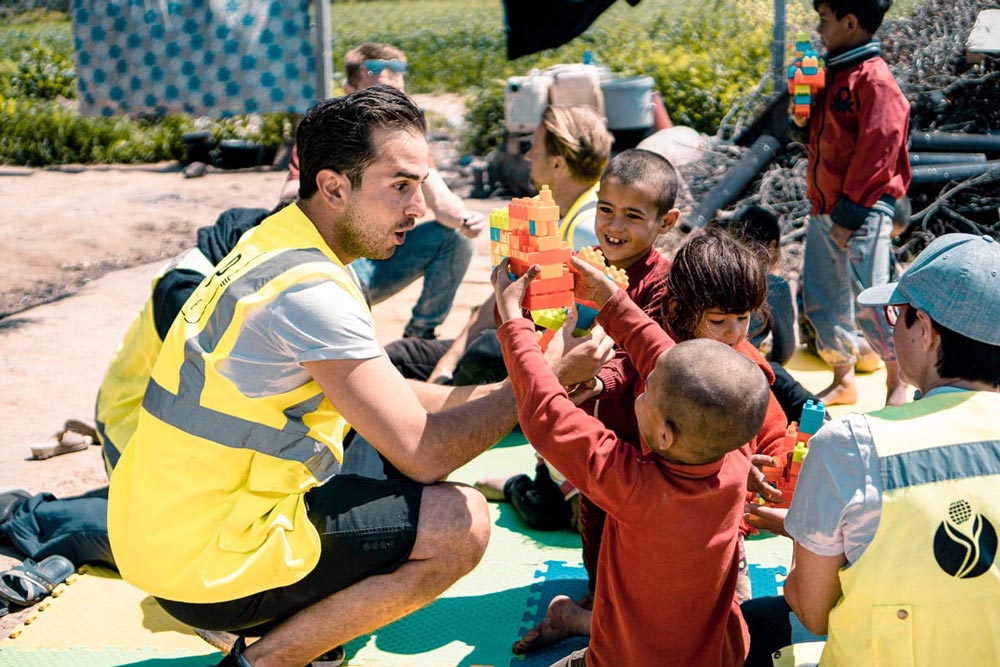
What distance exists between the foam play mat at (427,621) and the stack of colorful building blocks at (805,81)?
2.20m

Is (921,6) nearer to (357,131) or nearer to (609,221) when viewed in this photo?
(609,221)

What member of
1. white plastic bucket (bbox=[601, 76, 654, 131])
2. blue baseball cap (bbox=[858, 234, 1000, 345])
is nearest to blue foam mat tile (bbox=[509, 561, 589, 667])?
blue baseball cap (bbox=[858, 234, 1000, 345])

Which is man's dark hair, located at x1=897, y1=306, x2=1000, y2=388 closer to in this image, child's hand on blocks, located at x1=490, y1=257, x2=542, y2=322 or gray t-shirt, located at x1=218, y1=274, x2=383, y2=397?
child's hand on blocks, located at x1=490, y1=257, x2=542, y2=322

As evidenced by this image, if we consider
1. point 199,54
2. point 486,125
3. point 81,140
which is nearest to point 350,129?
point 199,54

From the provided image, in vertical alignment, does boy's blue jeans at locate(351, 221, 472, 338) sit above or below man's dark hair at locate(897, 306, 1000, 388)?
below

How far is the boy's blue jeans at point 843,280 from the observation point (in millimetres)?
4883

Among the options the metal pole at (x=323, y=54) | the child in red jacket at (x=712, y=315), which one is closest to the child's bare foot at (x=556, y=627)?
the child in red jacket at (x=712, y=315)

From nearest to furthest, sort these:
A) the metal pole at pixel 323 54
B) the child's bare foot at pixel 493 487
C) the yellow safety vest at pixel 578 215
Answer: the yellow safety vest at pixel 578 215 < the child's bare foot at pixel 493 487 < the metal pole at pixel 323 54

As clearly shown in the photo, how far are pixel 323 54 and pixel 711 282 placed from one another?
3651mm

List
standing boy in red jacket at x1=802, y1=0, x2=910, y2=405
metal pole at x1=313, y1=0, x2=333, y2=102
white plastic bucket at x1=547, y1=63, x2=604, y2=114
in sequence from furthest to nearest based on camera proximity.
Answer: white plastic bucket at x1=547, y1=63, x2=604, y2=114 < metal pole at x1=313, y1=0, x2=333, y2=102 < standing boy in red jacket at x1=802, y1=0, x2=910, y2=405

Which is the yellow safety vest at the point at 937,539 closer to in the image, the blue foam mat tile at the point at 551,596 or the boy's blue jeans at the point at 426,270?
the blue foam mat tile at the point at 551,596

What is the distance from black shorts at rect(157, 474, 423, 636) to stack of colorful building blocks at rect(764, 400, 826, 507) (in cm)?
99

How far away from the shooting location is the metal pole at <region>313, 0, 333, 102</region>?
19.0 ft

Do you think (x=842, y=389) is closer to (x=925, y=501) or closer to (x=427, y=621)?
(x=427, y=621)
